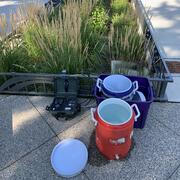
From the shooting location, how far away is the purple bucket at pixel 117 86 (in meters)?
2.15

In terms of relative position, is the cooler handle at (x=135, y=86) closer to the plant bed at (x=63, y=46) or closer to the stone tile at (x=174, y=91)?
the stone tile at (x=174, y=91)

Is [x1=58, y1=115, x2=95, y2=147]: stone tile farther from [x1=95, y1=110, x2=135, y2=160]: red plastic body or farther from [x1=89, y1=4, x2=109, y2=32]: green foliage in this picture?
[x1=89, y1=4, x2=109, y2=32]: green foliage

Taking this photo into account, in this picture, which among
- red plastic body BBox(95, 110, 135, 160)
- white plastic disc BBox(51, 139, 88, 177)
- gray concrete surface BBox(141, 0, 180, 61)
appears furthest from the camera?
gray concrete surface BBox(141, 0, 180, 61)

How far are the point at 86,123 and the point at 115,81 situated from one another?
0.49m

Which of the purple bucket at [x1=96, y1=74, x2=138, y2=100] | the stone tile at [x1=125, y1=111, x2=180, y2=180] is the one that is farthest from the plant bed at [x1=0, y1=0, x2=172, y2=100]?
the stone tile at [x1=125, y1=111, x2=180, y2=180]

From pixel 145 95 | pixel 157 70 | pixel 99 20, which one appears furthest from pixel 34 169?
pixel 99 20

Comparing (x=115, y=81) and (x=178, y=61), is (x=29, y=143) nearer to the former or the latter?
(x=115, y=81)

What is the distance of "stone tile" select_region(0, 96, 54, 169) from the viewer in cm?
213

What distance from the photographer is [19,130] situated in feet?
7.61

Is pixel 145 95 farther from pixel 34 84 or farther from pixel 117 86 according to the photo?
pixel 34 84

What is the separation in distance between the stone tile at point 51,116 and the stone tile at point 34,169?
27cm

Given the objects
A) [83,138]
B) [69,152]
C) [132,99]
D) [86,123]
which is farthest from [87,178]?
[132,99]

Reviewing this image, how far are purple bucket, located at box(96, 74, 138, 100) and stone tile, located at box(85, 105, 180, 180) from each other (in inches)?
15.8

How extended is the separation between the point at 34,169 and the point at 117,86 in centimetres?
100
